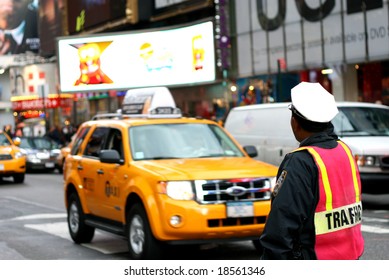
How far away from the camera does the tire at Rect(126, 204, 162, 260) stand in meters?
8.38

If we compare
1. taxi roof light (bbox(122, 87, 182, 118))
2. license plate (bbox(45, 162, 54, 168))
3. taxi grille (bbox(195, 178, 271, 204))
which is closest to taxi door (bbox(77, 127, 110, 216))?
taxi grille (bbox(195, 178, 271, 204))

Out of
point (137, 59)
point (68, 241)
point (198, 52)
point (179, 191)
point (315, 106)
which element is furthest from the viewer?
point (137, 59)

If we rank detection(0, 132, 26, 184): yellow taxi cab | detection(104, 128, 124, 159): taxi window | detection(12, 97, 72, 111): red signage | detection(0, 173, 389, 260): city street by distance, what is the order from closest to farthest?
detection(0, 173, 389, 260): city street → detection(104, 128, 124, 159): taxi window → detection(0, 132, 26, 184): yellow taxi cab → detection(12, 97, 72, 111): red signage

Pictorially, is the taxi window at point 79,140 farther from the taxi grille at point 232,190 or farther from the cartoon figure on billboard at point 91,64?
the cartoon figure on billboard at point 91,64

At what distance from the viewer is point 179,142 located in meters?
9.75

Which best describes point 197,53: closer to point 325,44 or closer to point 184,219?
point 325,44

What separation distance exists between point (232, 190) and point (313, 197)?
16.8 ft

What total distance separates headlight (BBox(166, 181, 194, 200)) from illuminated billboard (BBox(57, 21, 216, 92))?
29.9 m

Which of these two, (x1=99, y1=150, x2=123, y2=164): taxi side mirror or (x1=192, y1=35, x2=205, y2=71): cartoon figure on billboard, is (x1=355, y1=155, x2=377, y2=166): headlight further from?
(x1=192, y1=35, x2=205, y2=71): cartoon figure on billboard

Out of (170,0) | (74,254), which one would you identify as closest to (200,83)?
(170,0)

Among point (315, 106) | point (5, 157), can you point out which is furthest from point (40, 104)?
point (315, 106)

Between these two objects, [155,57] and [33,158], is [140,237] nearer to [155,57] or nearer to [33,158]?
[33,158]

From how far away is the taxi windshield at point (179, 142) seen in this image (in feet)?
31.2

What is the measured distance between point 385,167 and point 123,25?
37705 millimetres
